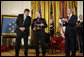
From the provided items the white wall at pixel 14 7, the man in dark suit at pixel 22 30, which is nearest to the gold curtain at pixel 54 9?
the white wall at pixel 14 7

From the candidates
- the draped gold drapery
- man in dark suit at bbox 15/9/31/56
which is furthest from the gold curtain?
man in dark suit at bbox 15/9/31/56

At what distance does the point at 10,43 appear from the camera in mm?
7023

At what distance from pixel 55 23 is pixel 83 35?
8.90 feet

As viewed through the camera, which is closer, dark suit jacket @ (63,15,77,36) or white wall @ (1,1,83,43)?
dark suit jacket @ (63,15,77,36)

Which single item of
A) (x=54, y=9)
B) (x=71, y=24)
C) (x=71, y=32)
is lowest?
(x=71, y=32)

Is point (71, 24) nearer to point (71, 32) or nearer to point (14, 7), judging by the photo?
point (71, 32)

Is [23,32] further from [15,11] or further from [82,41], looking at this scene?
[15,11]

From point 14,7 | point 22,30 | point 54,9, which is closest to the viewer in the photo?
A: point 22,30

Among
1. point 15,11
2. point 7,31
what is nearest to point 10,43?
point 7,31

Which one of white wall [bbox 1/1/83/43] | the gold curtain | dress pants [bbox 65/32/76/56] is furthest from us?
the gold curtain

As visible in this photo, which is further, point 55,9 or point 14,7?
point 55,9

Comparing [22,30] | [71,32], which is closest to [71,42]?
[71,32]

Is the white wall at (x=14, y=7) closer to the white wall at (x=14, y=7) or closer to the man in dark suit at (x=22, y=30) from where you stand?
the white wall at (x=14, y=7)

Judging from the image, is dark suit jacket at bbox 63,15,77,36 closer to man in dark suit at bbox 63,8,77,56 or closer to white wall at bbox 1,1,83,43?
man in dark suit at bbox 63,8,77,56
